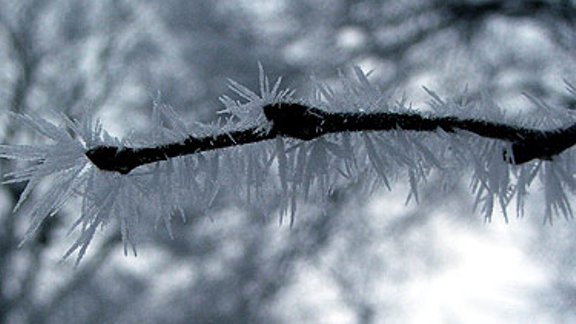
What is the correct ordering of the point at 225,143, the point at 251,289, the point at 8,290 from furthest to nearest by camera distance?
the point at 8,290 → the point at 251,289 → the point at 225,143

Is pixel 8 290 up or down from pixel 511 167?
up

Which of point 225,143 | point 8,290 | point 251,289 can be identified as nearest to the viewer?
point 225,143

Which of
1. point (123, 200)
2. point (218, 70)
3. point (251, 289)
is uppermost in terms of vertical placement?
point (218, 70)

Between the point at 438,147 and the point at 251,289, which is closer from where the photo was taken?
the point at 438,147

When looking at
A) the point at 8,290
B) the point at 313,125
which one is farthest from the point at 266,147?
the point at 8,290

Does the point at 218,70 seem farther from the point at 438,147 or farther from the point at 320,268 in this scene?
the point at 438,147
